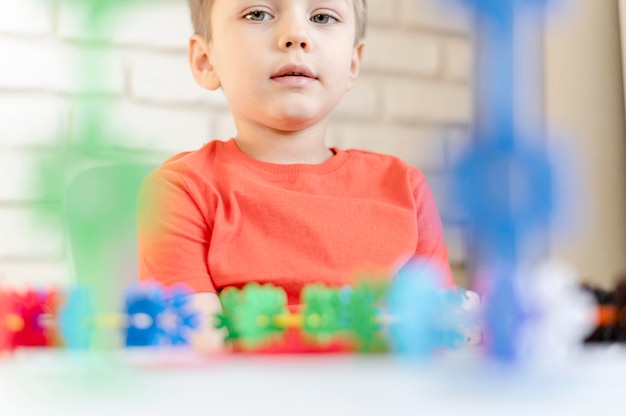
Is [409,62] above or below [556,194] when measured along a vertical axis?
above

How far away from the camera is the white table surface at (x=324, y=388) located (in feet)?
0.80

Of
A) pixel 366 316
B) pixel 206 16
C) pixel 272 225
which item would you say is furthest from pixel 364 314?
pixel 206 16

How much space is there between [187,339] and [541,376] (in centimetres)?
14

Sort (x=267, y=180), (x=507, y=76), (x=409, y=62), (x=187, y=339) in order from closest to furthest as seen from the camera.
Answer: (x=507, y=76)
(x=187, y=339)
(x=267, y=180)
(x=409, y=62)

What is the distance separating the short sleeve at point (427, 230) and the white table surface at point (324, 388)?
63cm

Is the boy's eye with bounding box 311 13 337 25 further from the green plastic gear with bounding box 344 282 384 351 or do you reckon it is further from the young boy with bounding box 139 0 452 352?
the green plastic gear with bounding box 344 282 384 351

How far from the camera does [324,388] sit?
0.25m

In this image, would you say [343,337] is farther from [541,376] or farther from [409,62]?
[409,62]

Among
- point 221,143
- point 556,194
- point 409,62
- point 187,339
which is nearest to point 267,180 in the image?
point 221,143

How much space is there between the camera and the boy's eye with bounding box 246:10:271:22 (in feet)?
2.66

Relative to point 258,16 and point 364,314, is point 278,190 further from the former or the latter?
point 364,314

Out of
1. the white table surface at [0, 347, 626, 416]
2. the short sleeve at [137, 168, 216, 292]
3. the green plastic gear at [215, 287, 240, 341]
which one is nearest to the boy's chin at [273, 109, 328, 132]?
the short sleeve at [137, 168, 216, 292]

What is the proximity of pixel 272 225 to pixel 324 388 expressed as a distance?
0.57 metres

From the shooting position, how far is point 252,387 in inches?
9.8
